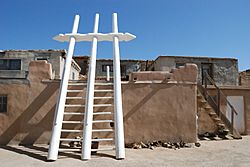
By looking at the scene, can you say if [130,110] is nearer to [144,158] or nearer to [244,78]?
[144,158]

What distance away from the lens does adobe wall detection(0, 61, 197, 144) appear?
886 centimetres

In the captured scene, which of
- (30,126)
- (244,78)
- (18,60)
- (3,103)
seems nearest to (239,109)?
(30,126)

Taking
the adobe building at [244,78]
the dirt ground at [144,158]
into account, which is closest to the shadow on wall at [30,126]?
the dirt ground at [144,158]

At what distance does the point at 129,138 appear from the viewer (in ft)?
29.2

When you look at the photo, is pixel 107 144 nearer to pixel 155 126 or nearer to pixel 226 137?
pixel 155 126

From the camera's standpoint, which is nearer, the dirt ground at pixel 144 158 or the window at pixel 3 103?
the dirt ground at pixel 144 158

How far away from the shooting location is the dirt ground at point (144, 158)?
6129 mm

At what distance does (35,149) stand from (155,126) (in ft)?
13.1

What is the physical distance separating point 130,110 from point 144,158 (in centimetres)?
239

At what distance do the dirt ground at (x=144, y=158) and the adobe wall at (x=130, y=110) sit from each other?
0.65 m

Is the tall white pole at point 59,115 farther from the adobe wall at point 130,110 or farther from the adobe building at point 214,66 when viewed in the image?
the adobe building at point 214,66

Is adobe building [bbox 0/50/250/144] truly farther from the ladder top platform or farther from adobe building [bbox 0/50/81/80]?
adobe building [bbox 0/50/81/80]

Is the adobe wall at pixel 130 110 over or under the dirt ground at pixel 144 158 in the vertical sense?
over

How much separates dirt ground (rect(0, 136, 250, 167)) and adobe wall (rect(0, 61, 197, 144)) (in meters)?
0.65
